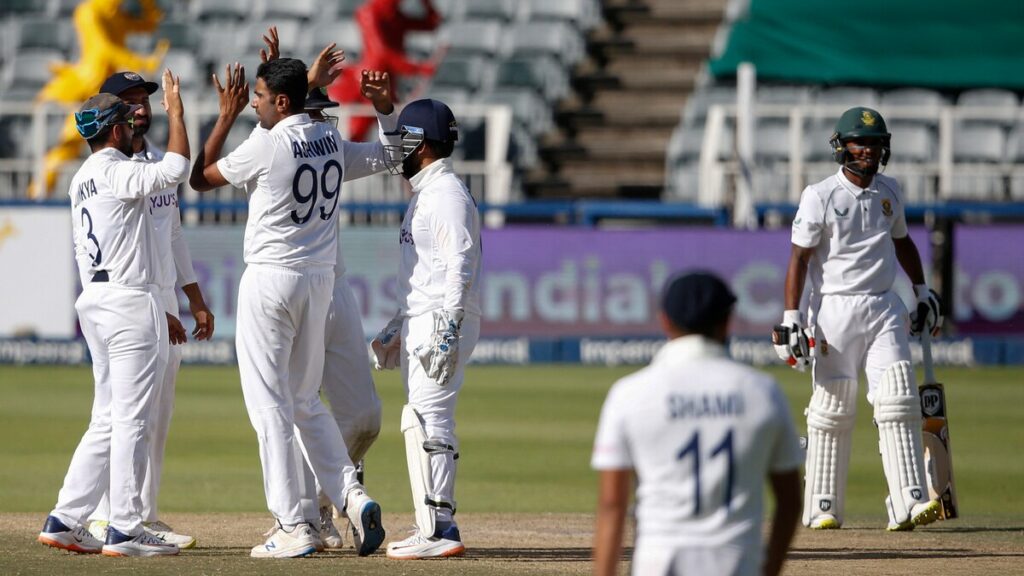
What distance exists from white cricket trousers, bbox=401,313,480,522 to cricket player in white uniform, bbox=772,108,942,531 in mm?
1983

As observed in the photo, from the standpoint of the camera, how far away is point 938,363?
18.7m

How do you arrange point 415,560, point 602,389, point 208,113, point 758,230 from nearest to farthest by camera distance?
point 415,560 < point 602,389 < point 758,230 < point 208,113

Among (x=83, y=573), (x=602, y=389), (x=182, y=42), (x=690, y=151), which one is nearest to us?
(x=83, y=573)

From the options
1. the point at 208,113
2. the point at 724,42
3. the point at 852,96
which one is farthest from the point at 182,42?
the point at 852,96

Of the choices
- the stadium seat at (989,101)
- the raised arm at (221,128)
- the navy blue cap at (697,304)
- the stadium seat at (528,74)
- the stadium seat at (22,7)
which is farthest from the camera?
the stadium seat at (22,7)

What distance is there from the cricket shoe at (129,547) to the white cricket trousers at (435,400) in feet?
4.12

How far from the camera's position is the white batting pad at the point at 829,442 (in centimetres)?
884

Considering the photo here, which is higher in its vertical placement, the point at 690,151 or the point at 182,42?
the point at 182,42

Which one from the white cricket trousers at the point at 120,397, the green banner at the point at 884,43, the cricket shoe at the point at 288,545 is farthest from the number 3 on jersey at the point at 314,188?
Answer: the green banner at the point at 884,43

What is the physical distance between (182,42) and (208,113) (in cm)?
626

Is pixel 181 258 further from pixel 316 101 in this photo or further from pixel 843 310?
pixel 843 310

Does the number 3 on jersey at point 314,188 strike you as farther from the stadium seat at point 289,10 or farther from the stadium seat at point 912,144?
the stadium seat at point 289,10

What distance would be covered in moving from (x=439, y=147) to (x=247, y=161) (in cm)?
89

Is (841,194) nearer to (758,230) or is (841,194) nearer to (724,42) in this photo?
(758,230)
